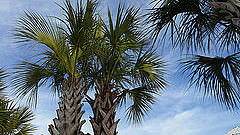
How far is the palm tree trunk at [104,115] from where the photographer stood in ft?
13.6

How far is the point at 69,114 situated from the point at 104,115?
2.35 ft

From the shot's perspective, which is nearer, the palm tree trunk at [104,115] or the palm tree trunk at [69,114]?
the palm tree trunk at [69,114]

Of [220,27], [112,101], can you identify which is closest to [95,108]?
[112,101]

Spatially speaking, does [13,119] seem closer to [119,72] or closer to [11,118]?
[11,118]

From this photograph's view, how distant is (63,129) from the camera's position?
386cm

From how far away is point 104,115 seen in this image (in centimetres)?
428

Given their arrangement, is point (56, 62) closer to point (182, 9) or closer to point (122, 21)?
point (122, 21)

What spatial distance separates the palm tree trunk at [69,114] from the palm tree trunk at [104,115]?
0.30 m

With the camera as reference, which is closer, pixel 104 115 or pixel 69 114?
pixel 69 114

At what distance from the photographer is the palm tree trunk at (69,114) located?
3885 mm

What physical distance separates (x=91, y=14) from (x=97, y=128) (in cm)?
248

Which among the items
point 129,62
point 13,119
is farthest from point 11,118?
point 129,62

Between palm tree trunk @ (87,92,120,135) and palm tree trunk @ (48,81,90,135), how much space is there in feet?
0.99

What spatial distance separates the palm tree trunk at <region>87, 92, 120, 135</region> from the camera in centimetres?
415
